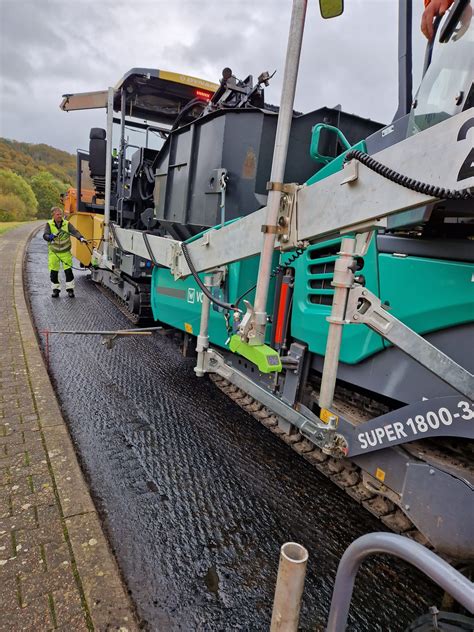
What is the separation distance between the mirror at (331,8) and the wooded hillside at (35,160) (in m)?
59.3

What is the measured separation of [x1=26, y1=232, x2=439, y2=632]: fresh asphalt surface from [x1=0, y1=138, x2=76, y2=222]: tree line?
120 feet

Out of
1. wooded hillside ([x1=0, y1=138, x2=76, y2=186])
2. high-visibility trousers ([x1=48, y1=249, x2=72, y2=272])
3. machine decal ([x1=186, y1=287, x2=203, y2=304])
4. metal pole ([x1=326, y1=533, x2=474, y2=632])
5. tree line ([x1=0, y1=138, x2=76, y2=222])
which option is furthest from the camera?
wooded hillside ([x1=0, y1=138, x2=76, y2=186])

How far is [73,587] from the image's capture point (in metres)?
1.76

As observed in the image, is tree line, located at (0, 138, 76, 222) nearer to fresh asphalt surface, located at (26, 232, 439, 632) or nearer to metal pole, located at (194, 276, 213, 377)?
fresh asphalt surface, located at (26, 232, 439, 632)

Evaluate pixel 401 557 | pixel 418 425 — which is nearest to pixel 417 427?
pixel 418 425

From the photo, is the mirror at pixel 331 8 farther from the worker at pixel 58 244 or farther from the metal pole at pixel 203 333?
the worker at pixel 58 244

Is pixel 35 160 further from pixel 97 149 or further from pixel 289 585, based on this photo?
pixel 289 585

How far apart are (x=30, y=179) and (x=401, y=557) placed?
60991 mm

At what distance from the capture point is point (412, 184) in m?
1.29

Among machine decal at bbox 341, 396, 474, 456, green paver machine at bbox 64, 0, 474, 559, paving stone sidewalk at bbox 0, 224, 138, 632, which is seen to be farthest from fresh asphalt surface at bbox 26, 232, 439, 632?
machine decal at bbox 341, 396, 474, 456

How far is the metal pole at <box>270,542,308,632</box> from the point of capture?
1.09 meters

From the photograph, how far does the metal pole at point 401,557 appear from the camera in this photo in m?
0.88

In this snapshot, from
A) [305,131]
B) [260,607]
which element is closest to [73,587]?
[260,607]

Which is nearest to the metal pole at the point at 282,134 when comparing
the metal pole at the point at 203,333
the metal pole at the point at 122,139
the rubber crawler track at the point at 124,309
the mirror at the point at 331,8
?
the mirror at the point at 331,8
